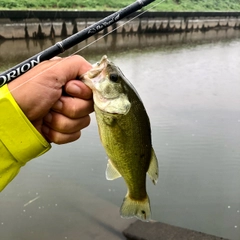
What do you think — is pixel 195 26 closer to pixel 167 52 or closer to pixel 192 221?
pixel 167 52

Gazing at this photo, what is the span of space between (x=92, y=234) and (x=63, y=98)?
2.16 meters

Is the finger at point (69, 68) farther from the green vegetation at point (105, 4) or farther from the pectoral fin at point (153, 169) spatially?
the green vegetation at point (105, 4)

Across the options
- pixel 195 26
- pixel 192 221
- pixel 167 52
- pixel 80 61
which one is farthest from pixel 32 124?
pixel 195 26

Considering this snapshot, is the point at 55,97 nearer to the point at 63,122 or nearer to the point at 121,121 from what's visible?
the point at 63,122

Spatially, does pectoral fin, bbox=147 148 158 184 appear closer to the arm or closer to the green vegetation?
the arm

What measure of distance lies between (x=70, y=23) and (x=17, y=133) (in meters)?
17.3

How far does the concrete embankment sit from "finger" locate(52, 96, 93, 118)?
1011 centimetres

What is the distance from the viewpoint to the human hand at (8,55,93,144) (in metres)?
1.58

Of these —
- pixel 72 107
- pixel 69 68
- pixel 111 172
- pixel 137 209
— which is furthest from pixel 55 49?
pixel 137 209

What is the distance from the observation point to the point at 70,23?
18.0 metres

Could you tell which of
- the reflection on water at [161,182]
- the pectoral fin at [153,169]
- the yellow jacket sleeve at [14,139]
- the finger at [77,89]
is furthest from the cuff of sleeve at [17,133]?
the reflection on water at [161,182]

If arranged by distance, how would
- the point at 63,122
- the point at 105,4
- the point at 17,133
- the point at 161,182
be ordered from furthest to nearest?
the point at 105,4 < the point at 161,182 < the point at 63,122 < the point at 17,133

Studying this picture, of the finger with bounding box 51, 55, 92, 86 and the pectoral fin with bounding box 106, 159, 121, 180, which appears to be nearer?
the finger with bounding box 51, 55, 92, 86

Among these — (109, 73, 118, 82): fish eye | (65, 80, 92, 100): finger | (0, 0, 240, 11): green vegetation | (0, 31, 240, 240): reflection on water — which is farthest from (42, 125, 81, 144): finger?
(0, 0, 240, 11): green vegetation
